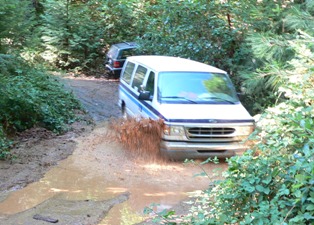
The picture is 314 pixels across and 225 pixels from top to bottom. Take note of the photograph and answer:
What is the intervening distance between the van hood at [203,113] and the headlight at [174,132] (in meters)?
0.15

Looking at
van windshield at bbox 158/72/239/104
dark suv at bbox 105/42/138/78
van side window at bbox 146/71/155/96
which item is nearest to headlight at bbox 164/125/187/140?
van windshield at bbox 158/72/239/104

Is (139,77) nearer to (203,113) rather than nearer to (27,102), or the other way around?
(203,113)

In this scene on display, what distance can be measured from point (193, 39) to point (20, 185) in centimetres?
840

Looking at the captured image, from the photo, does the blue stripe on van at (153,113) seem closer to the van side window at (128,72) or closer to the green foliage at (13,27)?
the van side window at (128,72)

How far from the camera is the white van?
844 centimetres

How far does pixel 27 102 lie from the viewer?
10.9 m

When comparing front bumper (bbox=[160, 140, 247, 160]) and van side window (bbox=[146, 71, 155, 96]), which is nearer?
front bumper (bbox=[160, 140, 247, 160])

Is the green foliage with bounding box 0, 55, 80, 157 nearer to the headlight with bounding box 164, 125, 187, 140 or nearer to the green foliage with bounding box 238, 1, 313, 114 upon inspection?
the headlight with bounding box 164, 125, 187, 140

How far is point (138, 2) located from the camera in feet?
77.7

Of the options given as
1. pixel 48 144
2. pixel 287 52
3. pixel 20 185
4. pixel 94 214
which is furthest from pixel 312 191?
pixel 48 144

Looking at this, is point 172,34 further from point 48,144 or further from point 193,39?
point 48,144

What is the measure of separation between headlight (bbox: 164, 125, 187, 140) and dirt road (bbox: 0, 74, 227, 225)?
0.57 metres

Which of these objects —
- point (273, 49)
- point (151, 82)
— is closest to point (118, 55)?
point (151, 82)

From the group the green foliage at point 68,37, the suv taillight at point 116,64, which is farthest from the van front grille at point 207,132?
the green foliage at point 68,37
